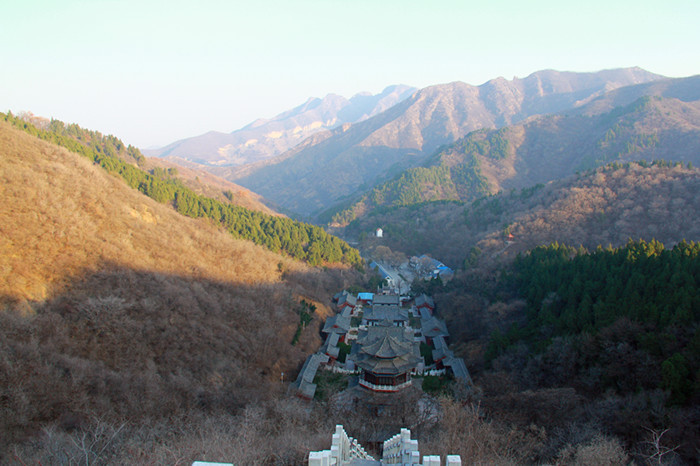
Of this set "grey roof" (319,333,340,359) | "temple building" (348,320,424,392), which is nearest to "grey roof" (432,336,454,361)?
"temple building" (348,320,424,392)

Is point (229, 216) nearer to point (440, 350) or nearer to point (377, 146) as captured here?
point (440, 350)

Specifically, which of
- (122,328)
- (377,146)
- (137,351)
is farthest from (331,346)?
(377,146)

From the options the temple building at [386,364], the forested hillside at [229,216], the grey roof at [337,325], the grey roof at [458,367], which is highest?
the forested hillside at [229,216]

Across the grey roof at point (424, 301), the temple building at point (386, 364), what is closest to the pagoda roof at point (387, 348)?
the temple building at point (386, 364)

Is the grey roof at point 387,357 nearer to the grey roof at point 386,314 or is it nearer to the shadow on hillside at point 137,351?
the shadow on hillside at point 137,351

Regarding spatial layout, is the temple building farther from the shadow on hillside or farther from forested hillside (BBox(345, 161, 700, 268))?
forested hillside (BBox(345, 161, 700, 268))
